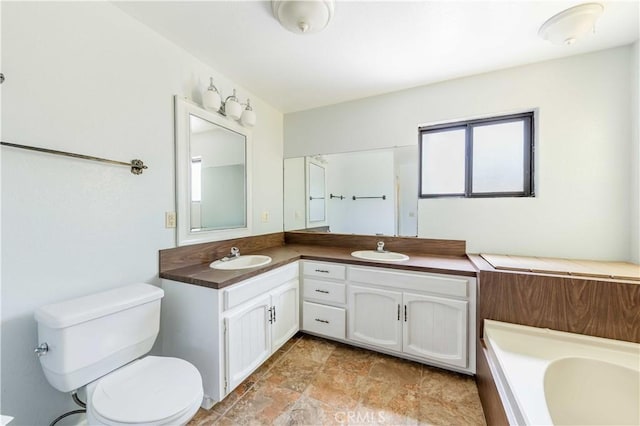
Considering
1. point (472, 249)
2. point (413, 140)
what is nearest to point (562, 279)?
point (472, 249)

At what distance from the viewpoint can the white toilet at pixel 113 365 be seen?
3.07 feet

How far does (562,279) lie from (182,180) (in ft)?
7.74

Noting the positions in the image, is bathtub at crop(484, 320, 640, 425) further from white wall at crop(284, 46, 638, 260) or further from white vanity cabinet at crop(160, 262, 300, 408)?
white vanity cabinet at crop(160, 262, 300, 408)

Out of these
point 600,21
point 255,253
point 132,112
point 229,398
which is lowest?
point 229,398

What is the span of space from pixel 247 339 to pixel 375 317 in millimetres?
957

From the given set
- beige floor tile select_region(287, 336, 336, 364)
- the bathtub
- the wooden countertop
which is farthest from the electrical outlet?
the bathtub

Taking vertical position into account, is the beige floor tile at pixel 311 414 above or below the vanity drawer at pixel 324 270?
below

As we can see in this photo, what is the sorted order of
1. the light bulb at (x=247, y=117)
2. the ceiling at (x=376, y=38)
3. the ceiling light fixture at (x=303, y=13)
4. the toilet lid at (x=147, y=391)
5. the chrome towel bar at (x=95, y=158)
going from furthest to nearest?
the light bulb at (x=247, y=117) → the ceiling at (x=376, y=38) → the ceiling light fixture at (x=303, y=13) → the chrome towel bar at (x=95, y=158) → the toilet lid at (x=147, y=391)

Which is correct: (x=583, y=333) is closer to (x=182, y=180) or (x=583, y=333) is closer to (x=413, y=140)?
(x=413, y=140)

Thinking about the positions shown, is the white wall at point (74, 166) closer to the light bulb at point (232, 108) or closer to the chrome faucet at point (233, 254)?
the light bulb at point (232, 108)

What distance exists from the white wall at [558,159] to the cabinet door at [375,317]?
0.74m

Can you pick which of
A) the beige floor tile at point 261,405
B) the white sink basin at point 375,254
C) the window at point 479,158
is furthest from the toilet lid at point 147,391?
the window at point 479,158

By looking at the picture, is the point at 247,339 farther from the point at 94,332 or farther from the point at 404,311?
the point at 404,311

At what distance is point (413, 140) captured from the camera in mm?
2246
